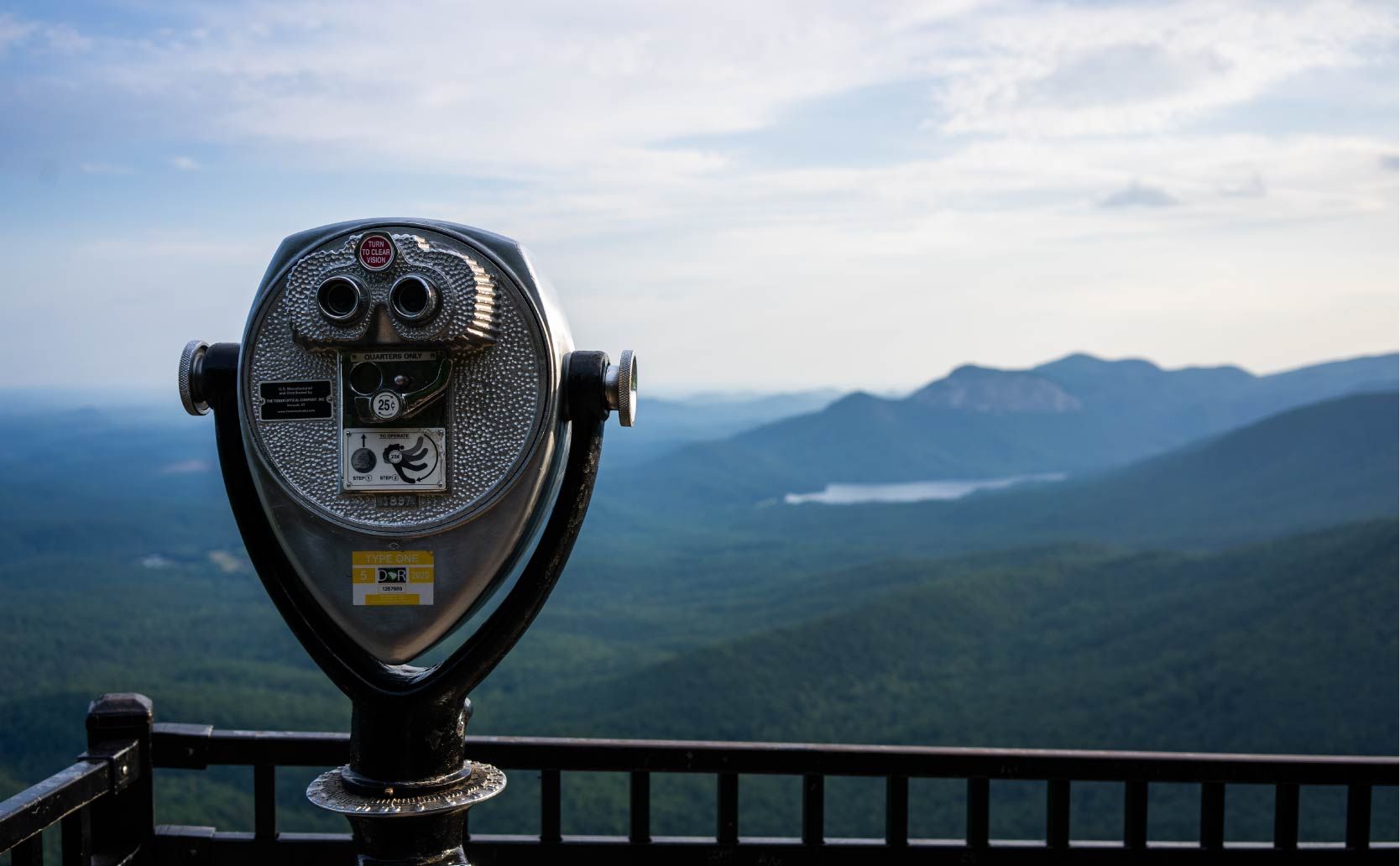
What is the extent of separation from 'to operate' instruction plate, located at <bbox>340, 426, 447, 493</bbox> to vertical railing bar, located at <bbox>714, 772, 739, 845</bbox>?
48.0 inches

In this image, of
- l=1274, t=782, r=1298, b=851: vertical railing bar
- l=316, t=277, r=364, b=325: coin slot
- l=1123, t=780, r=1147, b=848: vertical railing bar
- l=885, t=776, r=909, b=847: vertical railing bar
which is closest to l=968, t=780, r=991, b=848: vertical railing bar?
l=885, t=776, r=909, b=847: vertical railing bar

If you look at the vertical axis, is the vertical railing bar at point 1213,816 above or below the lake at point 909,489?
above

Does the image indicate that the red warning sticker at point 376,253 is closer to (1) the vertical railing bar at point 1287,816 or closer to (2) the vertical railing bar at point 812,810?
(2) the vertical railing bar at point 812,810

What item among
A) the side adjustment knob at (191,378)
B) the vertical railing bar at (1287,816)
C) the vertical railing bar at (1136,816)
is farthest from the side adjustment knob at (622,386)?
the vertical railing bar at (1287,816)

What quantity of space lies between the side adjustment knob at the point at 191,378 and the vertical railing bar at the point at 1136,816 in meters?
2.25

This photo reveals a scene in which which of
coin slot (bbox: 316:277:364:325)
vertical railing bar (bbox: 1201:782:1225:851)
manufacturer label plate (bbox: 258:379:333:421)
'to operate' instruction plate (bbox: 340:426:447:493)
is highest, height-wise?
coin slot (bbox: 316:277:364:325)

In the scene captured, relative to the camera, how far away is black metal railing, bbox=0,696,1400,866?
2.79 meters

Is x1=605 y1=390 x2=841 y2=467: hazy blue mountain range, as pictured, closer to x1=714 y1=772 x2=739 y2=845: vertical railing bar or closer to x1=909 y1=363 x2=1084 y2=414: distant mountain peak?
x1=909 y1=363 x2=1084 y2=414: distant mountain peak

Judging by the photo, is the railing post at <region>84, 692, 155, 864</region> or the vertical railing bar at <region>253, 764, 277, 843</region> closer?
the railing post at <region>84, 692, 155, 864</region>

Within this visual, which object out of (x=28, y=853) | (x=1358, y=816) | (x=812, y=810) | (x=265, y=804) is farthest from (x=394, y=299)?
(x=1358, y=816)

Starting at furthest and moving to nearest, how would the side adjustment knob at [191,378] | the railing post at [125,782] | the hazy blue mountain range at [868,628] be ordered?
the hazy blue mountain range at [868,628] < the railing post at [125,782] < the side adjustment knob at [191,378]

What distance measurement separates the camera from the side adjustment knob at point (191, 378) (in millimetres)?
2215

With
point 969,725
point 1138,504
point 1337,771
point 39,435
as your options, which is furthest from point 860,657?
point 39,435

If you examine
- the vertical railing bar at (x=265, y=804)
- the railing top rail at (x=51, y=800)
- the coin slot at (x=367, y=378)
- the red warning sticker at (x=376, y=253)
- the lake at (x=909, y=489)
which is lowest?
the lake at (x=909, y=489)
